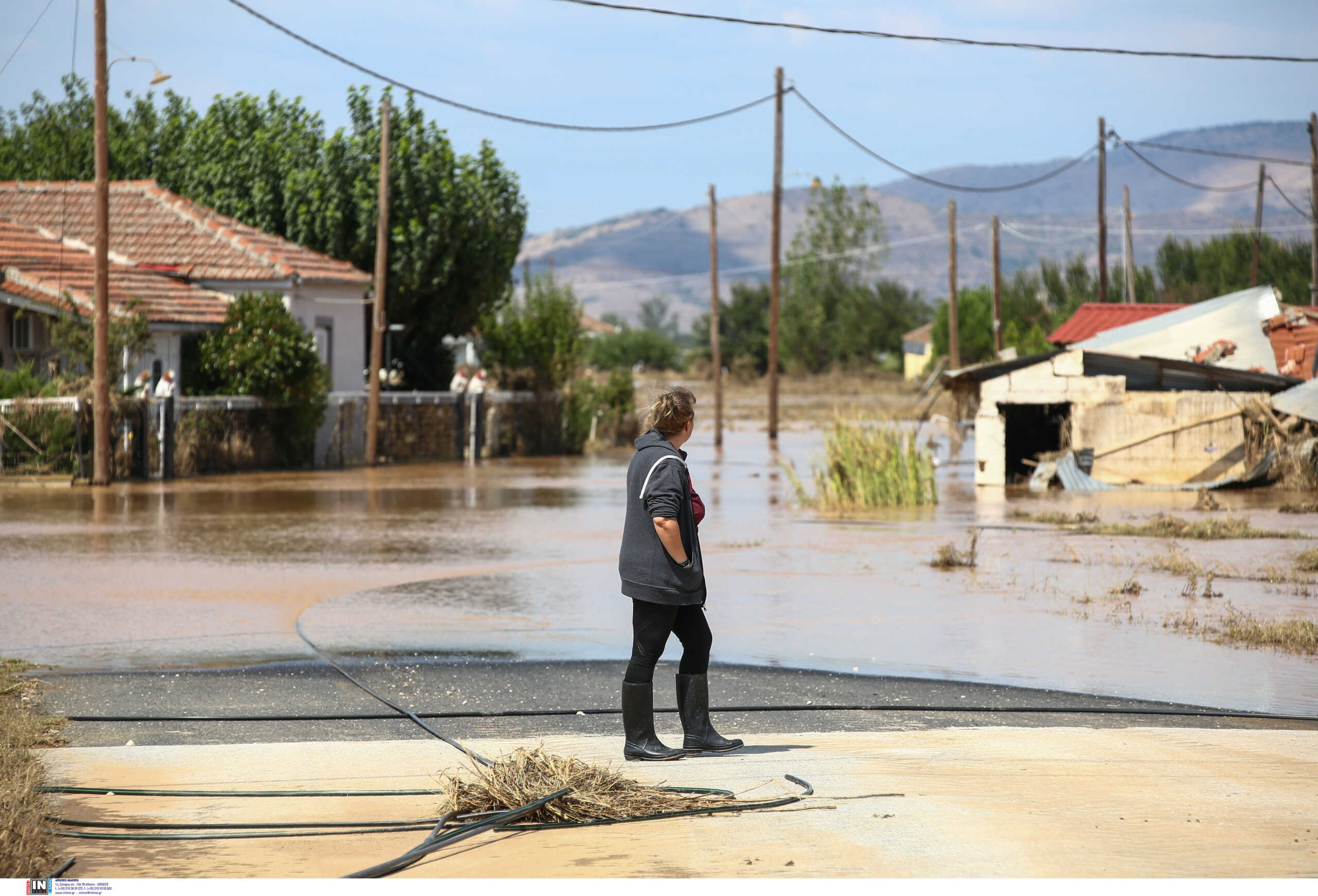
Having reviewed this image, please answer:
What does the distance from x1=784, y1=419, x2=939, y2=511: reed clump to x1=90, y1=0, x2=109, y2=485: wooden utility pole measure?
1112 centimetres

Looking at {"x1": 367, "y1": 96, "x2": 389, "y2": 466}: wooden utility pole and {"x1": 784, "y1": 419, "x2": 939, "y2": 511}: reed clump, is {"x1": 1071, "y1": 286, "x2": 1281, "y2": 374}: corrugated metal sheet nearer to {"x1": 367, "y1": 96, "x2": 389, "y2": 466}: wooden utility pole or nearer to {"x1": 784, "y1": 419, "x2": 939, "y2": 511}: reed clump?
{"x1": 784, "y1": 419, "x2": 939, "y2": 511}: reed clump

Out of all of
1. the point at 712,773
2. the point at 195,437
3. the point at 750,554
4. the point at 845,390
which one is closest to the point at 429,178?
the point at 195,437

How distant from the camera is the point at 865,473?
20.6 metres

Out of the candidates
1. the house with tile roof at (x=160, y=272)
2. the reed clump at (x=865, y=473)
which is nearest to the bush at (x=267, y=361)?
the house with tile roof at (x=160, y=272)

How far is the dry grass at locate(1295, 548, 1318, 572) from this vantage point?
43.7ft

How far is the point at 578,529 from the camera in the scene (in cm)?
1777

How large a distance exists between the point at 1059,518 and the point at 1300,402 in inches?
286

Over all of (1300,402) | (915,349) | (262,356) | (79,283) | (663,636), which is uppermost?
(915,349)

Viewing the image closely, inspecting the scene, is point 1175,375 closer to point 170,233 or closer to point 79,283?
point 79,283

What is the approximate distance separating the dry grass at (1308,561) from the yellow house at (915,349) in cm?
7996

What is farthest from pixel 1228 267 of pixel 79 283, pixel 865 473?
pixel 79 283

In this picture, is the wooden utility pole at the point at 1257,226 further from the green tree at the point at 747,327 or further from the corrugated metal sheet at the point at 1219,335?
the green tree at the point at 747,327

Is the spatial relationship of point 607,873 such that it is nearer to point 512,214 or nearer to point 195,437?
point 195,437

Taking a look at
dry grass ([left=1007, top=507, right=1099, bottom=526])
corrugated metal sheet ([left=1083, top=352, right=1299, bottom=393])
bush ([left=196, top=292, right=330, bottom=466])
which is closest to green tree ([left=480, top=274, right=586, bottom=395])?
bush ([left=196, top=292, right=330, bottom=466])
